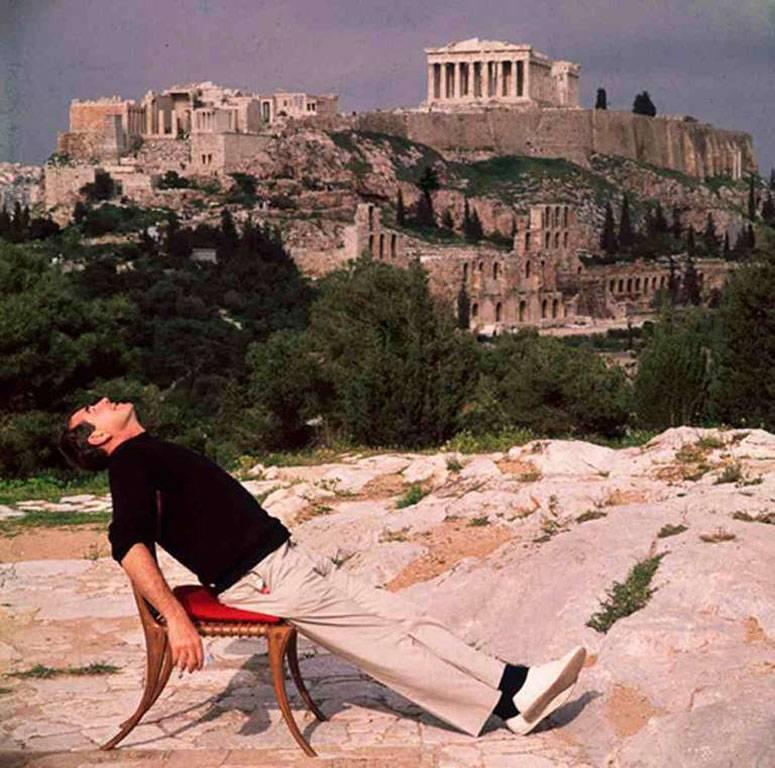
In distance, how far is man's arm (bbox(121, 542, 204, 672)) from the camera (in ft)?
11.3

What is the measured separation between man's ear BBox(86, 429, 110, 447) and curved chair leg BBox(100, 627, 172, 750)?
19.1 inches

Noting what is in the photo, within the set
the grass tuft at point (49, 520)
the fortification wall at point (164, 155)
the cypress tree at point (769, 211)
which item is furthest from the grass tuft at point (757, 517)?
the cypress tree at point (769, 211)

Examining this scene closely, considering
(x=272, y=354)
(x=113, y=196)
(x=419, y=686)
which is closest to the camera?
(x=419, y=686)

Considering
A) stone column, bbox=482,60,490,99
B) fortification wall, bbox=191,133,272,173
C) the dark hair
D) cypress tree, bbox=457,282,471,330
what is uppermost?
stone column, bbox=482,60,490,99

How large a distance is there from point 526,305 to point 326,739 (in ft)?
175

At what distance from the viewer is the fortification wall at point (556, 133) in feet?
245

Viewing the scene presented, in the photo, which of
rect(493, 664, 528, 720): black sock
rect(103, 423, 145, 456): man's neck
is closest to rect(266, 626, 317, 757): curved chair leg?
rect(493, 664, 528, 720): black sock

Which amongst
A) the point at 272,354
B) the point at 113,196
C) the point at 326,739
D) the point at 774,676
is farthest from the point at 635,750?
the point at 113,196

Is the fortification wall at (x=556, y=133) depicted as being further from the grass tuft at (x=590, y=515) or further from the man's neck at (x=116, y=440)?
the man's neck at (x=116, y=440)

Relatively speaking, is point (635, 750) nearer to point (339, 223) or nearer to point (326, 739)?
point (326, 739)

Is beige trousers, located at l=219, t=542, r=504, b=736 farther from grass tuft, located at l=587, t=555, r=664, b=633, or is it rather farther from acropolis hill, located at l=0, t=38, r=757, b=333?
acropolis hill, located at l=0, t=38, r=757, b=333

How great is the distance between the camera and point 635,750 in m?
3.30

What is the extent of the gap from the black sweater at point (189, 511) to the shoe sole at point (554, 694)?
30.1 inches

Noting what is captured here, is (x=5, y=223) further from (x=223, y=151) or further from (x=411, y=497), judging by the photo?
(x=411, y=497)
